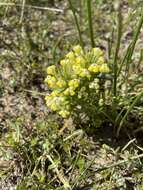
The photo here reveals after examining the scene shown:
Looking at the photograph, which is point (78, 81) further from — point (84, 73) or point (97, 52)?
point (97, 52)

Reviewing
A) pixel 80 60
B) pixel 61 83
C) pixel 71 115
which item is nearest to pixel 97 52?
pixel 80 60

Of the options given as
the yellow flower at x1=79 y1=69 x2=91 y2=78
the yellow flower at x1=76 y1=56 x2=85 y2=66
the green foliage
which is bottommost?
the green foliage

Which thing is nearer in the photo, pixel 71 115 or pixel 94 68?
pixel 94 68

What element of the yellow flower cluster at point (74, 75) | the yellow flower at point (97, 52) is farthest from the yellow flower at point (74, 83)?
the yellow flower at point (97, 52)

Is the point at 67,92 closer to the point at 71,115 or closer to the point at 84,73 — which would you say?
the point at 84,73

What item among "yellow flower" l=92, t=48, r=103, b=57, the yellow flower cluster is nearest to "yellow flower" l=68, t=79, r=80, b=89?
the yellow flower cluster

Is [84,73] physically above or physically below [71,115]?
above

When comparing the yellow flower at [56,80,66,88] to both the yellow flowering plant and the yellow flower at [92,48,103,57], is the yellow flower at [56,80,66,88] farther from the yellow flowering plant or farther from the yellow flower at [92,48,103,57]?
the yellow flower at [92,48,103,57]

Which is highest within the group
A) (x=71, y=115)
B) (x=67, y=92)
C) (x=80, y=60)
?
(x=80, y=60)
